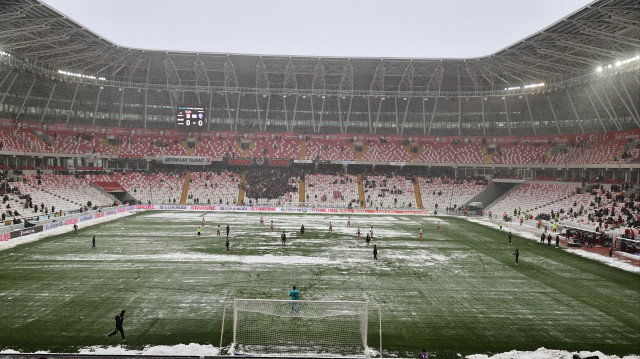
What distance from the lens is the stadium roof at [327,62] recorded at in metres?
40.1

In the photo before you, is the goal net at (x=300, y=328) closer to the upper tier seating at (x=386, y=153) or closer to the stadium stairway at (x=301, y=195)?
the stadium stairway at (x=301, y=195)

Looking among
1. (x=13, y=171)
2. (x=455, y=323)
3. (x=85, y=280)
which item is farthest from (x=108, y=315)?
(x=13, y=171)

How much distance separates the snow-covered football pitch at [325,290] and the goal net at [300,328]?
61cm

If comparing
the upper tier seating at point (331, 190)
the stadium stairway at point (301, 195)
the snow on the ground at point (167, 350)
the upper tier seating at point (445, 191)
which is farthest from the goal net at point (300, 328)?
the upper tier seating at point (445, 191)

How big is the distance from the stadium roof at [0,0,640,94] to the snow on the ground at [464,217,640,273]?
847 inches

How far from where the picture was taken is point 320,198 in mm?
61156

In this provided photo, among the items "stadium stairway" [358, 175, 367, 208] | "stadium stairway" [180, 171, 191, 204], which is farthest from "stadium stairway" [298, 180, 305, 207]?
"stadium stairway" [180, 171, 191, 204]

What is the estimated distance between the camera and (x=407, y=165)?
6744cm

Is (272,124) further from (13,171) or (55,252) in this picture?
(55,252)

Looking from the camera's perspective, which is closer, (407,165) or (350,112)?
(407,165)

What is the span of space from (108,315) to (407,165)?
190 ft

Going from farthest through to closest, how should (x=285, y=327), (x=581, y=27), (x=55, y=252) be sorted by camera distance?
(x=581, y=27) → (x=55, y=252) → (x=285, y=327)

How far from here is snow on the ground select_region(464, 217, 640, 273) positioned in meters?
25.2

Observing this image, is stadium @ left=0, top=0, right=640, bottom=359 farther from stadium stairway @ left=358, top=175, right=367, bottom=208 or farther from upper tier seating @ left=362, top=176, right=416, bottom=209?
stadium stairway @ left=358, top=175, right=367, bottom=208
